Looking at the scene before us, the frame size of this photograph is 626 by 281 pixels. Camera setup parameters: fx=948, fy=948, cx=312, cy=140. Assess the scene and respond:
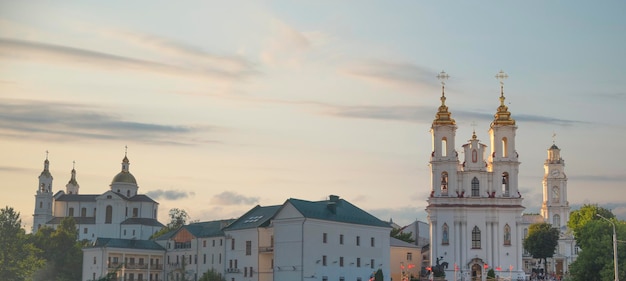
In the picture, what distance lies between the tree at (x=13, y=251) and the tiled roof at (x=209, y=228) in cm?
1597

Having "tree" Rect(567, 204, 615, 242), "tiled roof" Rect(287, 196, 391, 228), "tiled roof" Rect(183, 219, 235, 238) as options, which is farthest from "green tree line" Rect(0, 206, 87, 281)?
"tree" Rect(567, 204, 615, 242)

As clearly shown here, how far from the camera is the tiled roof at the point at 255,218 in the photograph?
88.6m

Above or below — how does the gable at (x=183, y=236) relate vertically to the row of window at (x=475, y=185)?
below

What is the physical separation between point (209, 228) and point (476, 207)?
2820 centimetres

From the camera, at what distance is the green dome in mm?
152125

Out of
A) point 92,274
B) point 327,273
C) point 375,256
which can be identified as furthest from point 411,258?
point 92,274

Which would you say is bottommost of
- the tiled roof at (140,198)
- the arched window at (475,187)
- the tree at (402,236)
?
the tree at (402,236)

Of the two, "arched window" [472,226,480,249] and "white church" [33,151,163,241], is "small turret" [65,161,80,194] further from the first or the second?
"arched window" [472,226,480,249]

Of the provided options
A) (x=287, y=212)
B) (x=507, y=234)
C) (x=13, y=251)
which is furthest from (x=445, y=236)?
(x=13, y=251)

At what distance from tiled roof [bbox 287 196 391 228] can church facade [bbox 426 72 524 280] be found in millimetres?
11370

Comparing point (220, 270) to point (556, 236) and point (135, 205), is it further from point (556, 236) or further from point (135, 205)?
point (135, 205)

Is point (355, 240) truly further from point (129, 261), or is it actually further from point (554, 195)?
point (554, 195)

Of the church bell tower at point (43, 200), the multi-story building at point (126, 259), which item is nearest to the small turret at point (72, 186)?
the church bell tower at point (43, 200)

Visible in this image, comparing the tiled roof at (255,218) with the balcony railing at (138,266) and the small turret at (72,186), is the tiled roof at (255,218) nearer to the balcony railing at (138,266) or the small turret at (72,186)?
the balcony railing at (138,266)
